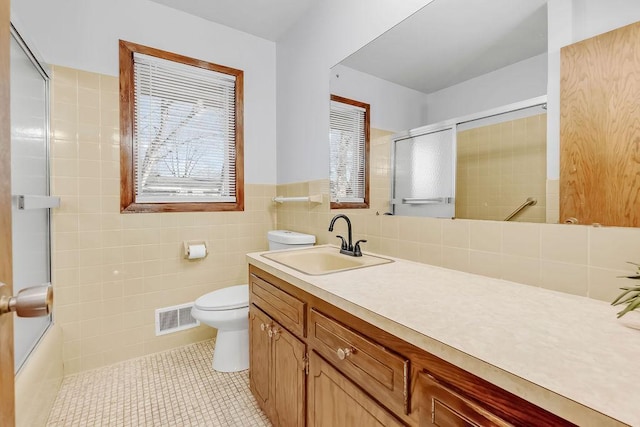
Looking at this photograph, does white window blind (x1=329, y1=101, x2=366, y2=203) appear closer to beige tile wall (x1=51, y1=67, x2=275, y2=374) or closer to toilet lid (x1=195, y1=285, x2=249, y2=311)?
toilet lid (x1=195, y1=285, x2=249, y2=311)

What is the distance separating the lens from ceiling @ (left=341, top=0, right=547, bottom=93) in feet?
3.46

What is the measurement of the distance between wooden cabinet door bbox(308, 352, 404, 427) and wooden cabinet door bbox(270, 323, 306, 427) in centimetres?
6

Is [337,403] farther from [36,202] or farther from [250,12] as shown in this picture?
Result: [250,12]

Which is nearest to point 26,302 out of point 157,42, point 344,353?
point 344,353

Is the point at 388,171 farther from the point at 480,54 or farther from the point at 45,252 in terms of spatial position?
the point at 45,252

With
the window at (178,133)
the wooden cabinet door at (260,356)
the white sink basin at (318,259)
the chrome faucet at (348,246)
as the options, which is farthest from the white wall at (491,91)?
the window at (178,133)

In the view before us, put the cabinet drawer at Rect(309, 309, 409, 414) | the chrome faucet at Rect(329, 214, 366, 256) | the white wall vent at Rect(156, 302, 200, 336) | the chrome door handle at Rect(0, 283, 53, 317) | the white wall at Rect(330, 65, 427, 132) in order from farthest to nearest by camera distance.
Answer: the white wall vent at Rect(156, 302, 200, 336)
the chrome faucet at Rect(329, 214, 366, 256)
the white wall at Rect(330, 65, 427, 132)
the cabinet drawer at Rect(309, 309, 409, 414)
the chrome door handle at Rect(0, 283, 53, 317)

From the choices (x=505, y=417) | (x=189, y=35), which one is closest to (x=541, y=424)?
(x=505, y=417)

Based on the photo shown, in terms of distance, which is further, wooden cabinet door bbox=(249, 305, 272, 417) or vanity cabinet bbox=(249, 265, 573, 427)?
wooden cabinet door bbox=(249, 305, 272, 417)

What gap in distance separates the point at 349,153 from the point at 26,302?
161 centimetres

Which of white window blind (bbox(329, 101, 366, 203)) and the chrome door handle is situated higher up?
white window blind (bbox(329, 101, 366, 203))

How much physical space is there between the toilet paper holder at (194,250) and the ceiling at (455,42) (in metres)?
1.69

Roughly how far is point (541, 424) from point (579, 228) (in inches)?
27.5

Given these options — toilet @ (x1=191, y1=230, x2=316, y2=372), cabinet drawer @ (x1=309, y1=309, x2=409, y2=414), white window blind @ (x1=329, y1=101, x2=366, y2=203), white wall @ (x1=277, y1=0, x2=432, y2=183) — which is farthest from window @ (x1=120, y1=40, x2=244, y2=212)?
cabinet drawer @ (x1=309, y1=309, x2=409, y2=414)
